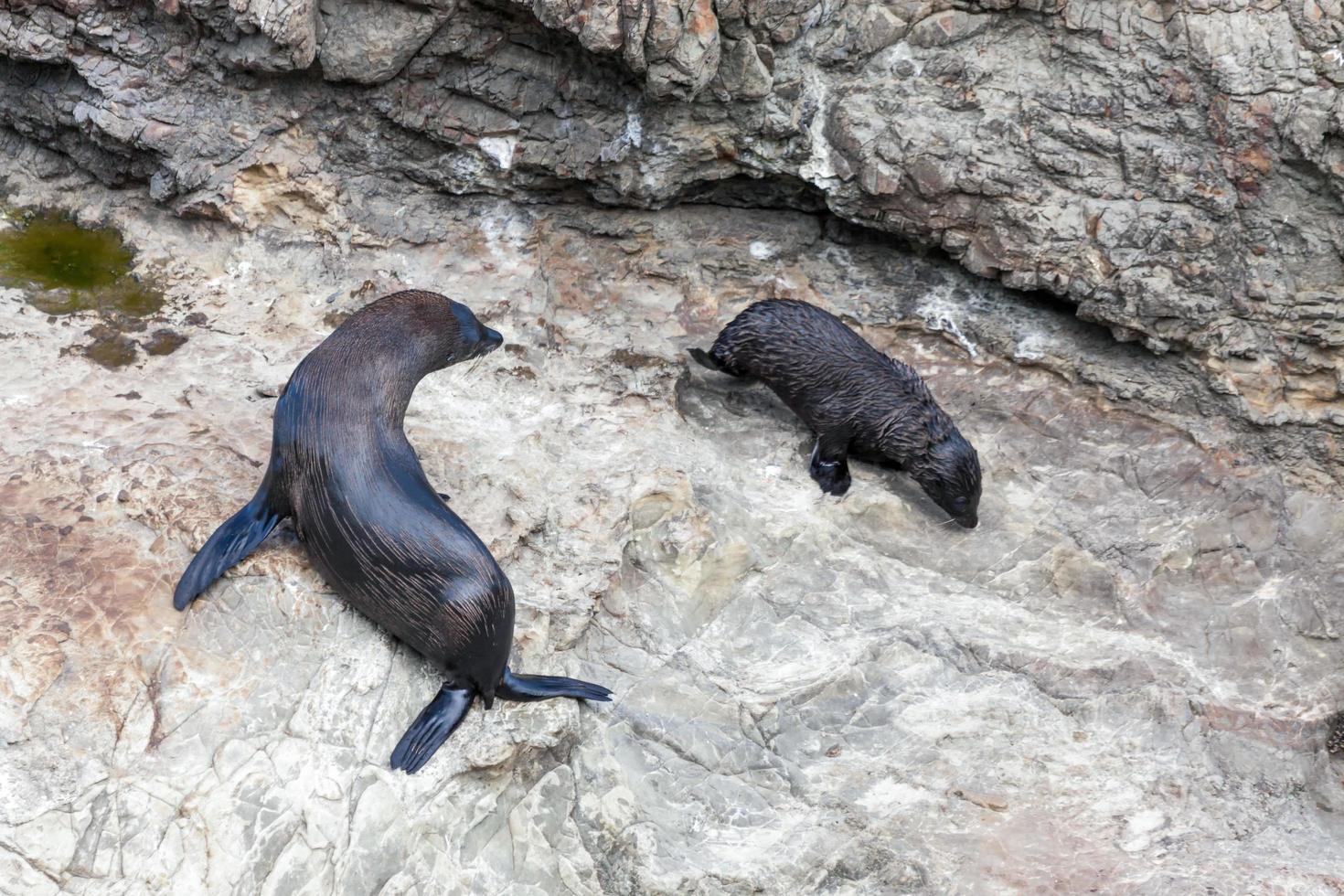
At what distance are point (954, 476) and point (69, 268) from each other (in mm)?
4973

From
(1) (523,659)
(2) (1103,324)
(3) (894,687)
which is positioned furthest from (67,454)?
(2) (1103,324)

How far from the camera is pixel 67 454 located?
17.4 ft

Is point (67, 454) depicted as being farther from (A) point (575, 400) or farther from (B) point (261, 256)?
(A) point (575, 400)

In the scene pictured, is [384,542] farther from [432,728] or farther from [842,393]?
[842,393]

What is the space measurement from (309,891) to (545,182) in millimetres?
4395

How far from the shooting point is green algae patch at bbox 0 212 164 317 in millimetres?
6508

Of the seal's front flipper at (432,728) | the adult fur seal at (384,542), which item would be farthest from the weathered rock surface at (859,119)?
the seal's front flipper at (432,728)

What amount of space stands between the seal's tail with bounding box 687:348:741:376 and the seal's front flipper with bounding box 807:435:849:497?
2.22 ft

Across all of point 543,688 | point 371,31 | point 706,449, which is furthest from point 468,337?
point 371,31

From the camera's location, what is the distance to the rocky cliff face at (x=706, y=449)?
4.64 metres

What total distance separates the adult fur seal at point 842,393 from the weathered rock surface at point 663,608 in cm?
18

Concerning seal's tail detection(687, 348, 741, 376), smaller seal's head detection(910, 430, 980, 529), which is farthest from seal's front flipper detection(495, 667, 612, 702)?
seal's tail detection(687, 348, 741, 376)

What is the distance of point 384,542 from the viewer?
4.77m

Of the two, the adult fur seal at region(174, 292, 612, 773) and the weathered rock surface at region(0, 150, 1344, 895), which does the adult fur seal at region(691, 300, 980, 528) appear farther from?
the adult fur seal at region(174, 292, 612, 773)
